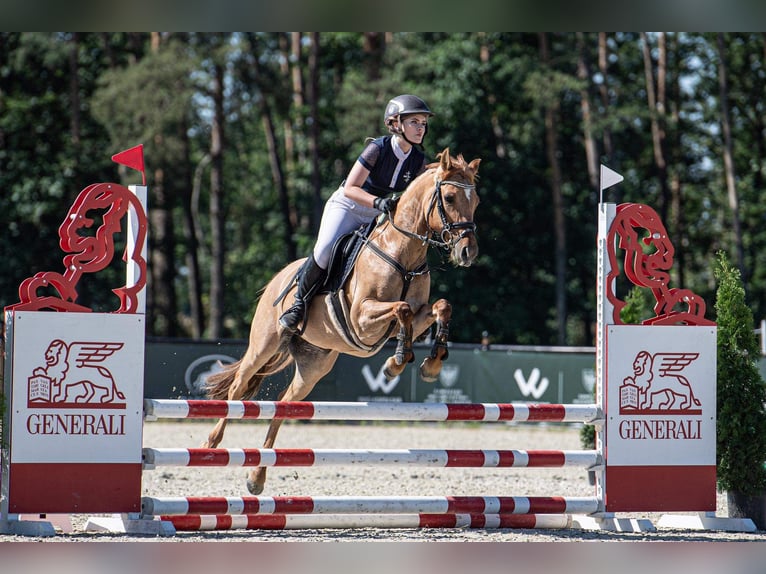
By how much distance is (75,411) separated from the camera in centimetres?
541

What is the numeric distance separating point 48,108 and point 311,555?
25.1 meters

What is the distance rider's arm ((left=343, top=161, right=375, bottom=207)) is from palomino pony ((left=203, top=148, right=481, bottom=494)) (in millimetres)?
191

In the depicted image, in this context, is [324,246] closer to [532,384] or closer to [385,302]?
[385,302]

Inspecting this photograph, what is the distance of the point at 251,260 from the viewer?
29609 mm

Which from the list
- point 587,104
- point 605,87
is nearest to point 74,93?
point 587,104

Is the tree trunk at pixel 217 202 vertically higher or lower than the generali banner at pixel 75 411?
higher

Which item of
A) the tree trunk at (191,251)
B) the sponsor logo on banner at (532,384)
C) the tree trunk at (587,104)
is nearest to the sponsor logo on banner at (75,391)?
the sponsor logo on banner at (532,384)

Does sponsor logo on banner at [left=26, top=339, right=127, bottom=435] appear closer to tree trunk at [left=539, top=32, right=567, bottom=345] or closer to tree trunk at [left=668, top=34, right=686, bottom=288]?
tree trunk at [left=539, top=32, right=567, bottom=345]

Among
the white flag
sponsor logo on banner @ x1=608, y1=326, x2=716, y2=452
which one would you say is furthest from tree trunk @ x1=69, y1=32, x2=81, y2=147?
sponsor logo on banner @ x1=608, y1=326, x2=716, y2=452

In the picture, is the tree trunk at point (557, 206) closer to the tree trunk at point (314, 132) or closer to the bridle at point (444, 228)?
the tree trunk at point (314, 132)

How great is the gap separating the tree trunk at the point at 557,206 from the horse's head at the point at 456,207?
18.1m

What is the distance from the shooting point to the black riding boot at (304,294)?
6562mm

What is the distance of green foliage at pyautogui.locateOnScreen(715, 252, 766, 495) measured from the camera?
253 inches

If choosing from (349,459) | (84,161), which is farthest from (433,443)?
(84,161)
